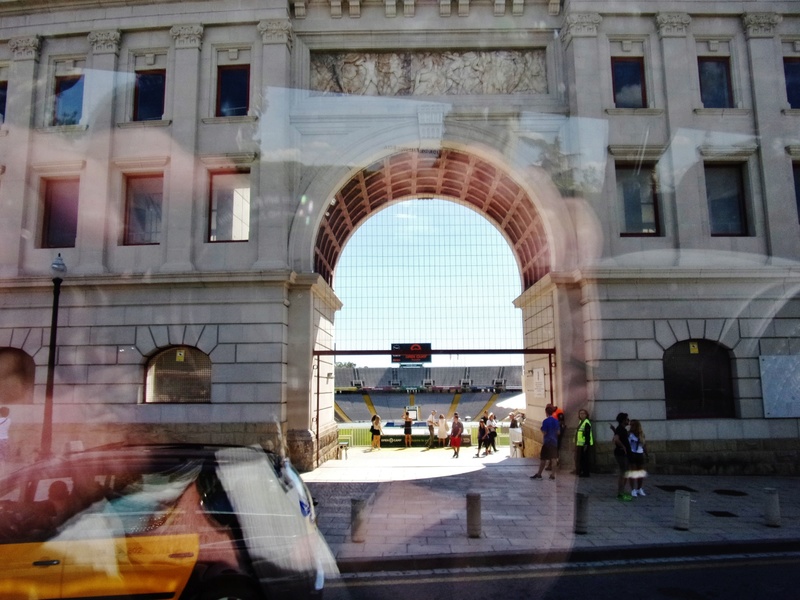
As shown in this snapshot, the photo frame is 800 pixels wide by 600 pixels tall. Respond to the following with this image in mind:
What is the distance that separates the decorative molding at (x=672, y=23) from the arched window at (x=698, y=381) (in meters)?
9.59

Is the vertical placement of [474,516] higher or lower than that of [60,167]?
lower

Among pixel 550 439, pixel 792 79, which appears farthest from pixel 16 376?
pixel 792 79

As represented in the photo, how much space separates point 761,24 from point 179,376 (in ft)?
68.6

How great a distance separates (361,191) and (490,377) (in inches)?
2688

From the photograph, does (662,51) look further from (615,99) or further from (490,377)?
(490,377)

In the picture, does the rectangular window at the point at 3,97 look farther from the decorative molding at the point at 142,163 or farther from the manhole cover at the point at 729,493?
the manhole cover at the point at 729,493

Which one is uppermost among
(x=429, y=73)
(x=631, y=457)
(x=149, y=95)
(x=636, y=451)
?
(x=429, y=73)

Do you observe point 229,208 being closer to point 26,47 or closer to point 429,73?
point 429,73

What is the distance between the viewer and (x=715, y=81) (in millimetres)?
18297

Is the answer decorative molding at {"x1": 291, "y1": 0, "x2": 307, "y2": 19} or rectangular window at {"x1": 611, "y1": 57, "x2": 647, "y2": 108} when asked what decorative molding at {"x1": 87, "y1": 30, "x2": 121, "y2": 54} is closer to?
decorative molding at {"x1": 291, "y1": 0, "x2": 307, "y2": 19}

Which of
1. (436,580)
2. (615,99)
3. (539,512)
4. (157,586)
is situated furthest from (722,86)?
(157,586)

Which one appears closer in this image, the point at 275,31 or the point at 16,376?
the point at 16,376

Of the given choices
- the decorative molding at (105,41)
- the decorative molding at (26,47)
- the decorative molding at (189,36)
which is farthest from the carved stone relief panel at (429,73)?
the decorative molding at (26,47)

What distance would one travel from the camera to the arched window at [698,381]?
654 inches
